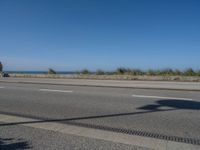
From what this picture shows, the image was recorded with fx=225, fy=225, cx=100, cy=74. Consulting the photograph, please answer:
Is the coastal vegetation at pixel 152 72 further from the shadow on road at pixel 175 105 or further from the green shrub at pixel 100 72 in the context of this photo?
the shadow on road at pixel 175 105

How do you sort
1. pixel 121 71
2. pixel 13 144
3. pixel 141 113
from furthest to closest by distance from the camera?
1. pixel 121 71
2. pixel 141 113
3. pixel 13 144

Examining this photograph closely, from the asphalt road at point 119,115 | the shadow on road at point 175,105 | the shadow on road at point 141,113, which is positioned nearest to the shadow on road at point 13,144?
the shadow on road at point 141,113

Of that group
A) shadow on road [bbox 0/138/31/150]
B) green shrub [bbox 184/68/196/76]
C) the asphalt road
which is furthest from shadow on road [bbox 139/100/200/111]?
green shrub [bbox 184/68/196/76]

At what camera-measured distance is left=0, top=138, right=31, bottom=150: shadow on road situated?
4.14 metres

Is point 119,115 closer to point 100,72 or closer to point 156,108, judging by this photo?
point 156,108

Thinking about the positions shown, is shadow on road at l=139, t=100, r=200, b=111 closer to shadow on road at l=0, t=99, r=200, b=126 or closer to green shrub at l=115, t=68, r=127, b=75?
shadow on road at l=0, t=99, r=200, b=126

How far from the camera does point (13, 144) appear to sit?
4285 millimetres

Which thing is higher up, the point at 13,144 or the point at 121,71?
the point at 121,71

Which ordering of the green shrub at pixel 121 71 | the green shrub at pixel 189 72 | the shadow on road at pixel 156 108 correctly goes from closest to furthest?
the shadow on road at pixel 156 108 < the green shrub at pixel 189 72 < the green shrub at pixel 121 71

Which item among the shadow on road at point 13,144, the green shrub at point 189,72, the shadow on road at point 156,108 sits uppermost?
the green shrub at point 189,72

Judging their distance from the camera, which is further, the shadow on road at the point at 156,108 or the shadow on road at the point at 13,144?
the shadow on road at the point at 156,108

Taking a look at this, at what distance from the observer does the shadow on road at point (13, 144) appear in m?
4.14

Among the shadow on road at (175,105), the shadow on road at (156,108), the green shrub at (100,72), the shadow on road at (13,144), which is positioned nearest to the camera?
the shadow on road at (13,144)

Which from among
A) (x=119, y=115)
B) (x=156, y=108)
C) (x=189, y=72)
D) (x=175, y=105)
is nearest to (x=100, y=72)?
(x=189, y=72)
